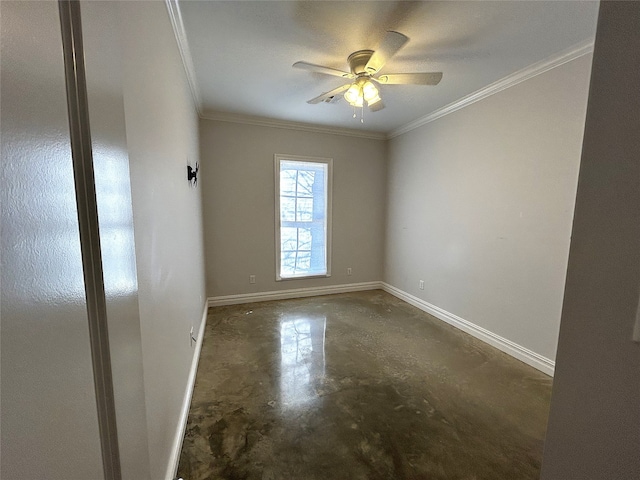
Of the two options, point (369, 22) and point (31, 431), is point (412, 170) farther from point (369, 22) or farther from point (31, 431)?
point (31, 431)

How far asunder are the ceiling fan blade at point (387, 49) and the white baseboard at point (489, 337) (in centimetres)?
262

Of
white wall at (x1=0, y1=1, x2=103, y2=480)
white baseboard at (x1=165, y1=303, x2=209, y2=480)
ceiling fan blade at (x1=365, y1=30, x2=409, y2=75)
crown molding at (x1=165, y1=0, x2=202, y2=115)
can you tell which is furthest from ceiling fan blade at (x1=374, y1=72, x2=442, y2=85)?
white baseboard at (x1=165, y1=303, x2=209, y2=480)

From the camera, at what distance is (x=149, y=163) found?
1.13m

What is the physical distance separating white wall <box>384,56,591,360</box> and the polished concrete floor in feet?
1.53

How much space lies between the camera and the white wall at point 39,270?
0.29 meters

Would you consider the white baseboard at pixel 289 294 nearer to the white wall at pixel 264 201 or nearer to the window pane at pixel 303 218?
the white wall at pixel 264 201

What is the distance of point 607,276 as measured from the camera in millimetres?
513

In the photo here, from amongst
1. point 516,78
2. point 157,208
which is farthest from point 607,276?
point 516,78

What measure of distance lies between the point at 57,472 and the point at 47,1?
2.07 ft

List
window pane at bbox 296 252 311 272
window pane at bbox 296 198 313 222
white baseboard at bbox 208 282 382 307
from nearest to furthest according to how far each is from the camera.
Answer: white baseboard at bbox 208 282 382 307 → window pane at bbox 296 198 313 222 → window pane at bbox 296 252 311 272

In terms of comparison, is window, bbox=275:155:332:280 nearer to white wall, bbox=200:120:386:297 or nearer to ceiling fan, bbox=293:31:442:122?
white wall, bbox=200:120:386:297

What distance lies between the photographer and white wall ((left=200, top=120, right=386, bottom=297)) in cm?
356

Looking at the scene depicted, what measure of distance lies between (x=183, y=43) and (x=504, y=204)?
2965 millimetres

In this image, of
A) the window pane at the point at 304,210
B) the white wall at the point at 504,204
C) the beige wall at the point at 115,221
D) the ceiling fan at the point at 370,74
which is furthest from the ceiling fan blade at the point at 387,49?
the window pane at the point at 304,210
